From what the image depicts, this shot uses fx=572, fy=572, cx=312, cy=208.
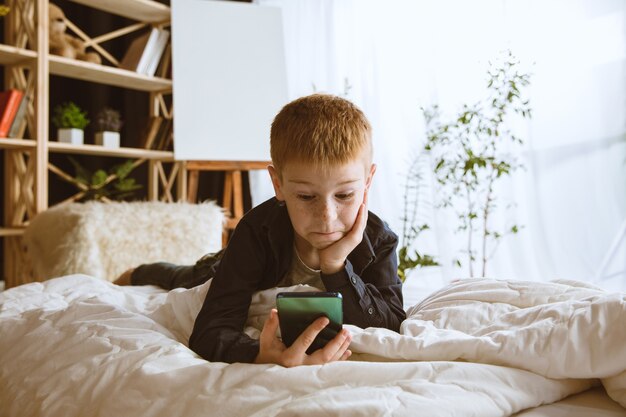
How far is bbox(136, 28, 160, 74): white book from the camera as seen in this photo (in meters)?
3.31

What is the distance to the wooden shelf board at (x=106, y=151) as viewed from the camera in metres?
2.95

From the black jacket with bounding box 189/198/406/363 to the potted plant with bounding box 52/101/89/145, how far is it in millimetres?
2253

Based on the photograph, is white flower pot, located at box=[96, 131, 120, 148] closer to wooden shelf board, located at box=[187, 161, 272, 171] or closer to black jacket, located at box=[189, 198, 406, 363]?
wooden shelf board, located at box=[187, 161, 272, 171]

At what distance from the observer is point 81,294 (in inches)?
58.6

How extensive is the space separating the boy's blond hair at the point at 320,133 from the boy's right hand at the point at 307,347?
0.28 metres

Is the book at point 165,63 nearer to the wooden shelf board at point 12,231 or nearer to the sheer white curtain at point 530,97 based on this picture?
the sheer white curtain at point 530,97

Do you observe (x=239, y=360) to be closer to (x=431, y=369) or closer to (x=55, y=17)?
(x=431, y=369)

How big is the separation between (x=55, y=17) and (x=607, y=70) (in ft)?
8.93

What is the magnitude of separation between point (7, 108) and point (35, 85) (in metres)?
0.17

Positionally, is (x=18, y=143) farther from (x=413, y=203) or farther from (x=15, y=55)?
(x=413, y=203)

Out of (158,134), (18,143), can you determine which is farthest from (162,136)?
(18,143)

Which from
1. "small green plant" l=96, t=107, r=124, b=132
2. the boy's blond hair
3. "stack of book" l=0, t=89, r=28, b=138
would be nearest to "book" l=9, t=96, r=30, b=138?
"stack of book" l=0, t=89, r=28, b=138

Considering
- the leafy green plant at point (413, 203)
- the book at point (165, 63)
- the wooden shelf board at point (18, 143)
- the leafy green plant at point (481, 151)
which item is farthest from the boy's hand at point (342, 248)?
the book at point (165, 63)

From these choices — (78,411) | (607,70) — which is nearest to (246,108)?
(607,70)
